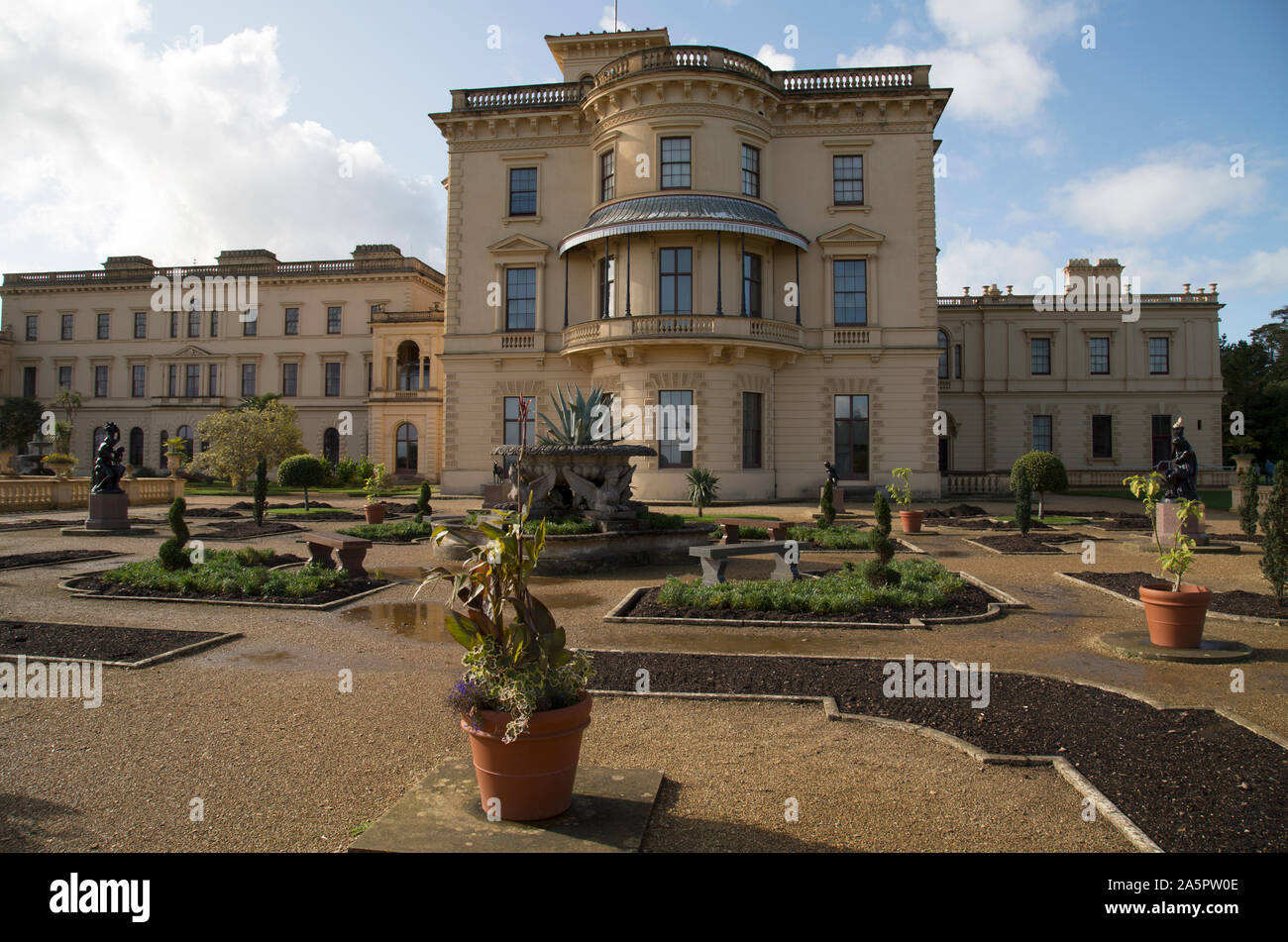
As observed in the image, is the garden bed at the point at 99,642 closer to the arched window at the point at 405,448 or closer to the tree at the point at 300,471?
the tree at the point at 300,471

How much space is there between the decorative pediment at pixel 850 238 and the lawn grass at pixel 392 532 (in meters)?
19.9

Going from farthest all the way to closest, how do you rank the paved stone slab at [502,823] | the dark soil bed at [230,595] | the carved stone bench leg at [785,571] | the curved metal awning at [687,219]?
1. the curved metal awning at [687,219]
2. the carved stone bench leg at [785,571]
3. the dark soil bed at [230,595]
4. the paved stone slab at [502,823]

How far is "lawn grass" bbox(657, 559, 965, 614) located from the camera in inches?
399

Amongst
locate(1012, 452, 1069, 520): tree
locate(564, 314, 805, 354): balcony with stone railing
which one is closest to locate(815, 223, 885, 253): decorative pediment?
locate(564, 314, 805, 354): balcony with stone railing

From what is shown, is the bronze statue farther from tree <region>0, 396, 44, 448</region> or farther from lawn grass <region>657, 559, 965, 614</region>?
tree <region>0, 396, 44, 448</region>

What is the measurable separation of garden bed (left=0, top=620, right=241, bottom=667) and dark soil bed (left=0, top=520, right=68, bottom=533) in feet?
48.1


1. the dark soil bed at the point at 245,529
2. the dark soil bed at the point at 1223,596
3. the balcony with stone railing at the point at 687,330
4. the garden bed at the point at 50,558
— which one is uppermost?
the balcony with stone railing at the point at 687,330

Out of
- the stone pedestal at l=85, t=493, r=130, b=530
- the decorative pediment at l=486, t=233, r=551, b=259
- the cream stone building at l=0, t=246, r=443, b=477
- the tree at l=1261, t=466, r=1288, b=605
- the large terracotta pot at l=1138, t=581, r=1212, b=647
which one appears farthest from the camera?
the cream stone building at l=0, t=246, r=443, b=477

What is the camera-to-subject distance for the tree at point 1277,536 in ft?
32.1

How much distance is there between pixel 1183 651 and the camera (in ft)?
25.9

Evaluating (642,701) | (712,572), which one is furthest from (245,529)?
(642,701)

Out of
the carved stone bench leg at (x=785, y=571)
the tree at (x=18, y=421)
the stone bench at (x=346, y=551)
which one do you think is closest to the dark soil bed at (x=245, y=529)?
the stone bench at (x=346, y=551)

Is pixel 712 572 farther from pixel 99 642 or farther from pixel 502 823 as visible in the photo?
pixel 502 823

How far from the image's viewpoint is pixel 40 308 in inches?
2306
